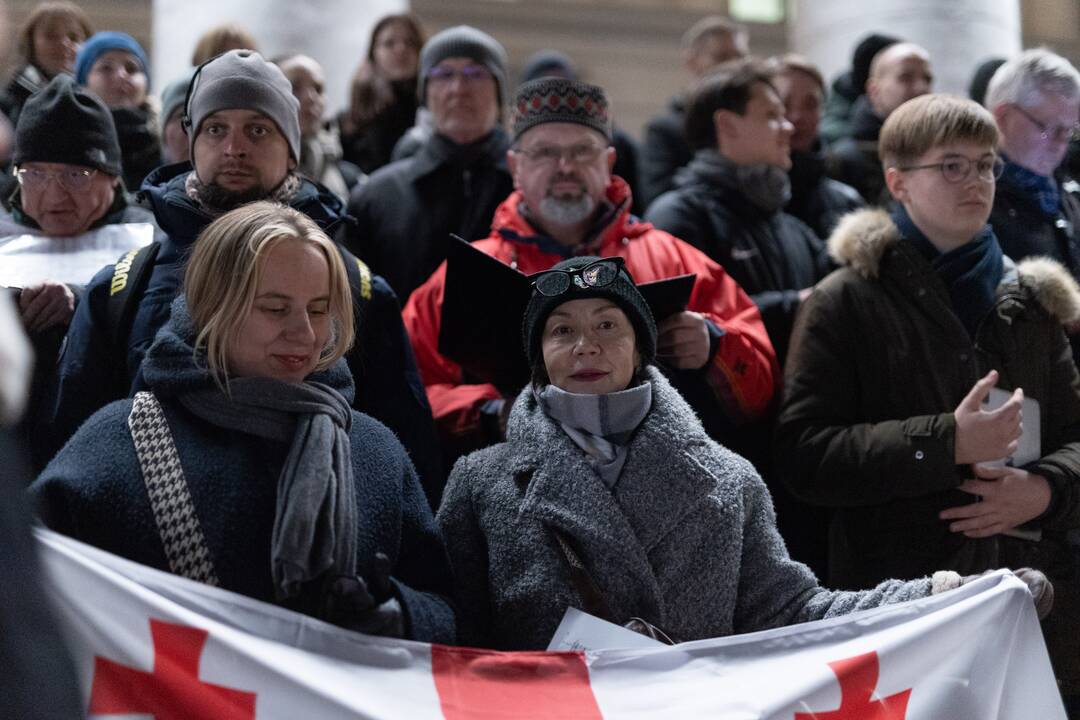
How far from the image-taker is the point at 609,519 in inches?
140

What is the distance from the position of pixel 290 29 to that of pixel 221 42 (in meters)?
1.83

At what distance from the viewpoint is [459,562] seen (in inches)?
143

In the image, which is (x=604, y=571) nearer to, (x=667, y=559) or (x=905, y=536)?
(x=667, y=559)

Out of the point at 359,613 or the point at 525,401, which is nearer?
the point at 359,613

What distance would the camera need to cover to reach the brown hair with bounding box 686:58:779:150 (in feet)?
17.9

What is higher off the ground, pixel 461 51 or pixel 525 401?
pixel 461 51

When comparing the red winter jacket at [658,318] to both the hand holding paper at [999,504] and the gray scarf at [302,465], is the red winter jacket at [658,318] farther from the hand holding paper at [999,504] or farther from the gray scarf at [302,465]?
the gray scarf at [302,465]

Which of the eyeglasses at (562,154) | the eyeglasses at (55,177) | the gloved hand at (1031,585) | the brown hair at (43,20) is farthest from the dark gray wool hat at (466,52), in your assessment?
the gloved hand at (1031,585)

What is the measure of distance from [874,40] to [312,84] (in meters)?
2.94

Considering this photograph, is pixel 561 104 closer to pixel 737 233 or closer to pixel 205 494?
pixel 737 233

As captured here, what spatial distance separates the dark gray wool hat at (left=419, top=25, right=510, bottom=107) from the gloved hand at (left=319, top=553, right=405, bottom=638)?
2959mm

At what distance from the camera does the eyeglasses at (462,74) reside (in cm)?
561

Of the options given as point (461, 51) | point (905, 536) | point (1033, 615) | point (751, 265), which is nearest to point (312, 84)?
point (461, 51)

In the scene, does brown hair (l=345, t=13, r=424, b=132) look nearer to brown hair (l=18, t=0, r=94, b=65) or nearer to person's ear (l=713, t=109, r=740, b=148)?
brown hair (l=18, t=0, r=94, b=65)
